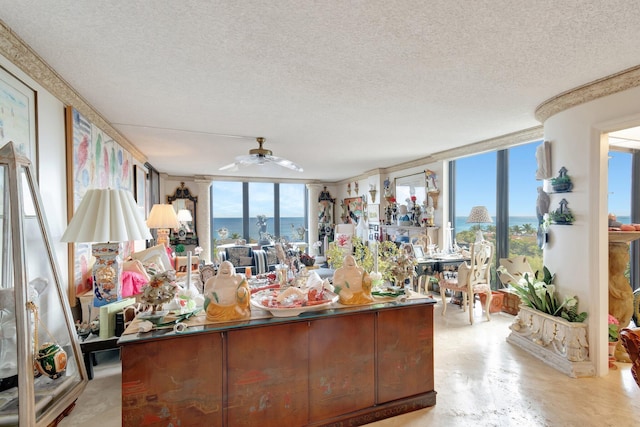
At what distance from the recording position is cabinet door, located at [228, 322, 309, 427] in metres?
1.67

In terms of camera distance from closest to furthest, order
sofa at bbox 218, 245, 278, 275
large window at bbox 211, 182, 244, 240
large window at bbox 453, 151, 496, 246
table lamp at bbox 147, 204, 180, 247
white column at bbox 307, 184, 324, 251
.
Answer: table lamp at bbox 147, 204, 180, 247 → large window at bbox 453, 151, 496, 246 → sofa at bbox 218, 245, 278, 275 → large window at bbox 211, 182, 244, 240 → white column at bbox 307, 184, 324, 251

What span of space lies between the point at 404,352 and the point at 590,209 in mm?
2044

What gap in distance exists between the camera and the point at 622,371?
2551mm

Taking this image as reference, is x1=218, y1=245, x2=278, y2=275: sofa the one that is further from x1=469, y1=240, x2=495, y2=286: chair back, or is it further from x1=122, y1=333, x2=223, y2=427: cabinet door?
x1=122, y1=333, x2=223, y2=427: cabinet door

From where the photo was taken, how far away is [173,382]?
5.11 feet

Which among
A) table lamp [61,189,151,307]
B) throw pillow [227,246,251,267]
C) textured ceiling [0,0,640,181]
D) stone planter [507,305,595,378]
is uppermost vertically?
textured ceiling [0,0,640,181]

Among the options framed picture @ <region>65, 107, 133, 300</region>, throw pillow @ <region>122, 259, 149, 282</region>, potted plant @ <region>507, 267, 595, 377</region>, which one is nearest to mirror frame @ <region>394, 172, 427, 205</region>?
potted plant @ <region>507, 267, 595, 377</region>

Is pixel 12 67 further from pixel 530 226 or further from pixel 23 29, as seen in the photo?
pixel 530 226

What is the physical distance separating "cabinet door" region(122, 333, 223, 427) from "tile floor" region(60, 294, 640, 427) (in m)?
0.77

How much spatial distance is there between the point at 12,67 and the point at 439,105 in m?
3.13

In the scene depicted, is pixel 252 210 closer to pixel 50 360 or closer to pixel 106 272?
pixel 106 272

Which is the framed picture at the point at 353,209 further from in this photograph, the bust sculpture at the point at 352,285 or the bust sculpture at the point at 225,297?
the bust sculpture at the point at 225,297

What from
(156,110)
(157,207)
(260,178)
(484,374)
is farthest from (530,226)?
(260,178)

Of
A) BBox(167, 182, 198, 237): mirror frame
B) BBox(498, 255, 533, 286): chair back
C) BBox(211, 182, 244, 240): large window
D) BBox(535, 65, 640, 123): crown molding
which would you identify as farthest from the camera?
BBox(211, 182, 244, 240): large window
